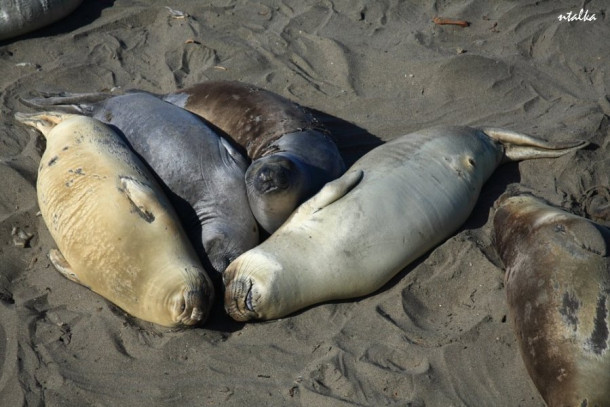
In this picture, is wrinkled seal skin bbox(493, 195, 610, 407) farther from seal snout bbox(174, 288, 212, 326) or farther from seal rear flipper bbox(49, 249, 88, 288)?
seal rear flipper bbox(49, 249, 88, 288)

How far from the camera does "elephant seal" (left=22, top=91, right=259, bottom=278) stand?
4691 mm

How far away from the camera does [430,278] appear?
4.59 meters

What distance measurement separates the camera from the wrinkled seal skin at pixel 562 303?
3.68m

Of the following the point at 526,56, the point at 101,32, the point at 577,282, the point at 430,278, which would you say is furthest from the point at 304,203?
the point at 101,32

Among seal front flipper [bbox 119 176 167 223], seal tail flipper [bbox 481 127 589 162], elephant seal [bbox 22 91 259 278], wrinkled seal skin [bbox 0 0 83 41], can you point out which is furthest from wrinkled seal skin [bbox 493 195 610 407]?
wrinkled seal skin [bbox 0 0 83 41]

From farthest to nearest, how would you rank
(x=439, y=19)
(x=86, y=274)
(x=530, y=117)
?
(x=439, y=19) → (x=530, y=117) → (x=86, y=274)

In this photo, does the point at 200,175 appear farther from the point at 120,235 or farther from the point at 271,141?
the point at 120,235

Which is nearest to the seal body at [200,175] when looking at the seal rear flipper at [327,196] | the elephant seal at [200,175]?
the elephant seal at [200,175]

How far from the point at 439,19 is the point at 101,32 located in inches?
123

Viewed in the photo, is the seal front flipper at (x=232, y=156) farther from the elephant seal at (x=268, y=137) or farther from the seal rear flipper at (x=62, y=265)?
the seal rear flipper at (x=62, y=265)

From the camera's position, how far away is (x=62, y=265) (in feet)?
14.8

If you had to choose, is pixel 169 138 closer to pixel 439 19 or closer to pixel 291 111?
pixel 291 111

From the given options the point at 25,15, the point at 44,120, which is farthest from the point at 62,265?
the point at 25,15

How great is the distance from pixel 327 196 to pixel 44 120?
7.35 ft
